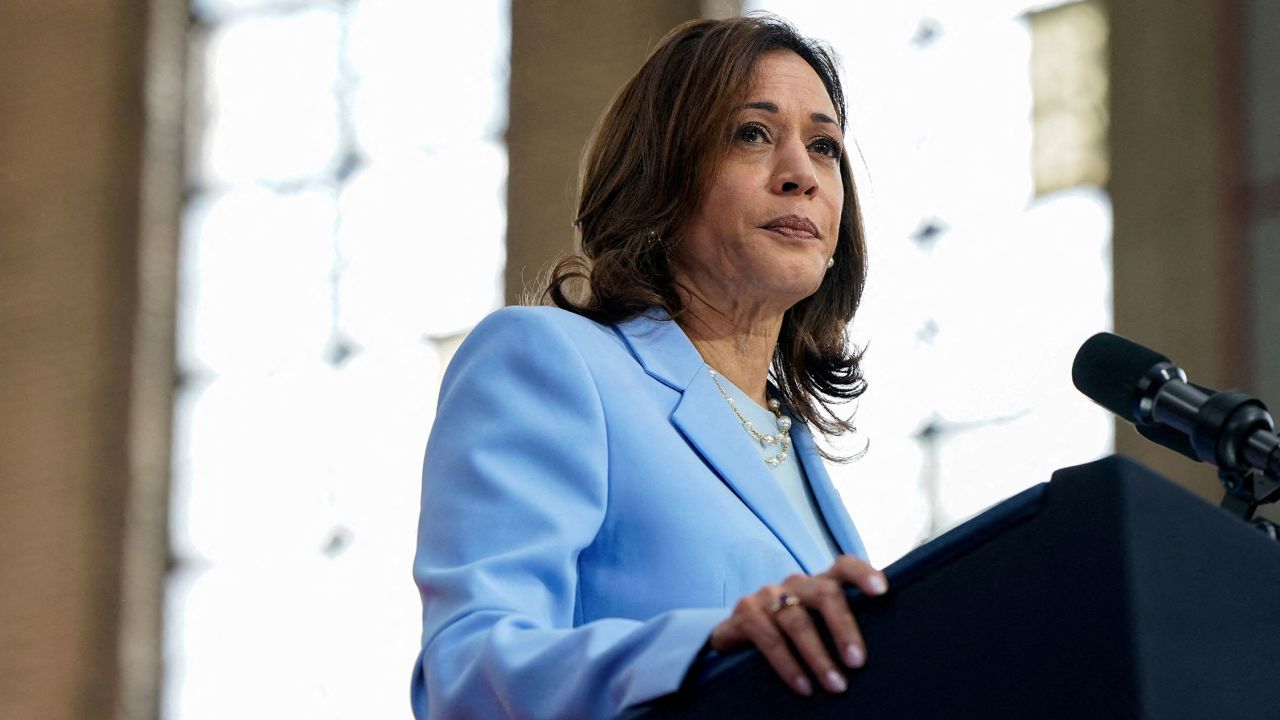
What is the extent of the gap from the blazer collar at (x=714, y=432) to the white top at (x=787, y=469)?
168 millimetres

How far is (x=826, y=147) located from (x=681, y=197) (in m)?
0.23

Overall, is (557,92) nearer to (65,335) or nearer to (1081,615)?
(65,335)

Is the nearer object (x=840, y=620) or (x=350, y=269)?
(x=840, y=620)

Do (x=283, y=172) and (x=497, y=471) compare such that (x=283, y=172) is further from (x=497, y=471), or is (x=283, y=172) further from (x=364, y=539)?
(x=497, y=471)

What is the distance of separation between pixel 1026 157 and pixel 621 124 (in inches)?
155

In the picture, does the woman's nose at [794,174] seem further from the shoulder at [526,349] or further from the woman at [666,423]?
the shoulder at [526,349]

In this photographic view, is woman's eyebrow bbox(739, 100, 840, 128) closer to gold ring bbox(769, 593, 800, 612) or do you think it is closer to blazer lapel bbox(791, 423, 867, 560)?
blazer lapel bbox(791, 423, 867, 560)

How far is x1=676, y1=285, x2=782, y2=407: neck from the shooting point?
2.62 meters

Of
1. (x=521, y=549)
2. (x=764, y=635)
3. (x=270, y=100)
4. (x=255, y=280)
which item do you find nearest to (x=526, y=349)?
(x=521, y=549)

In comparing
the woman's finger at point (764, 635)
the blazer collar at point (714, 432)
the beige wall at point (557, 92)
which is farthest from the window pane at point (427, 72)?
the woman's finger at point (764, 635)

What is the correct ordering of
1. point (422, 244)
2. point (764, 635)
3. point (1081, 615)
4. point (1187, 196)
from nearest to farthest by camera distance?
point (1081, 615) → point (764, 635) → point (1187, 196) → point (422, 244)

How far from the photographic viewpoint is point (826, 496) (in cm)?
258

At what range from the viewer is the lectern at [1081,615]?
1.21 m

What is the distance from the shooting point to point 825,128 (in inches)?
107
